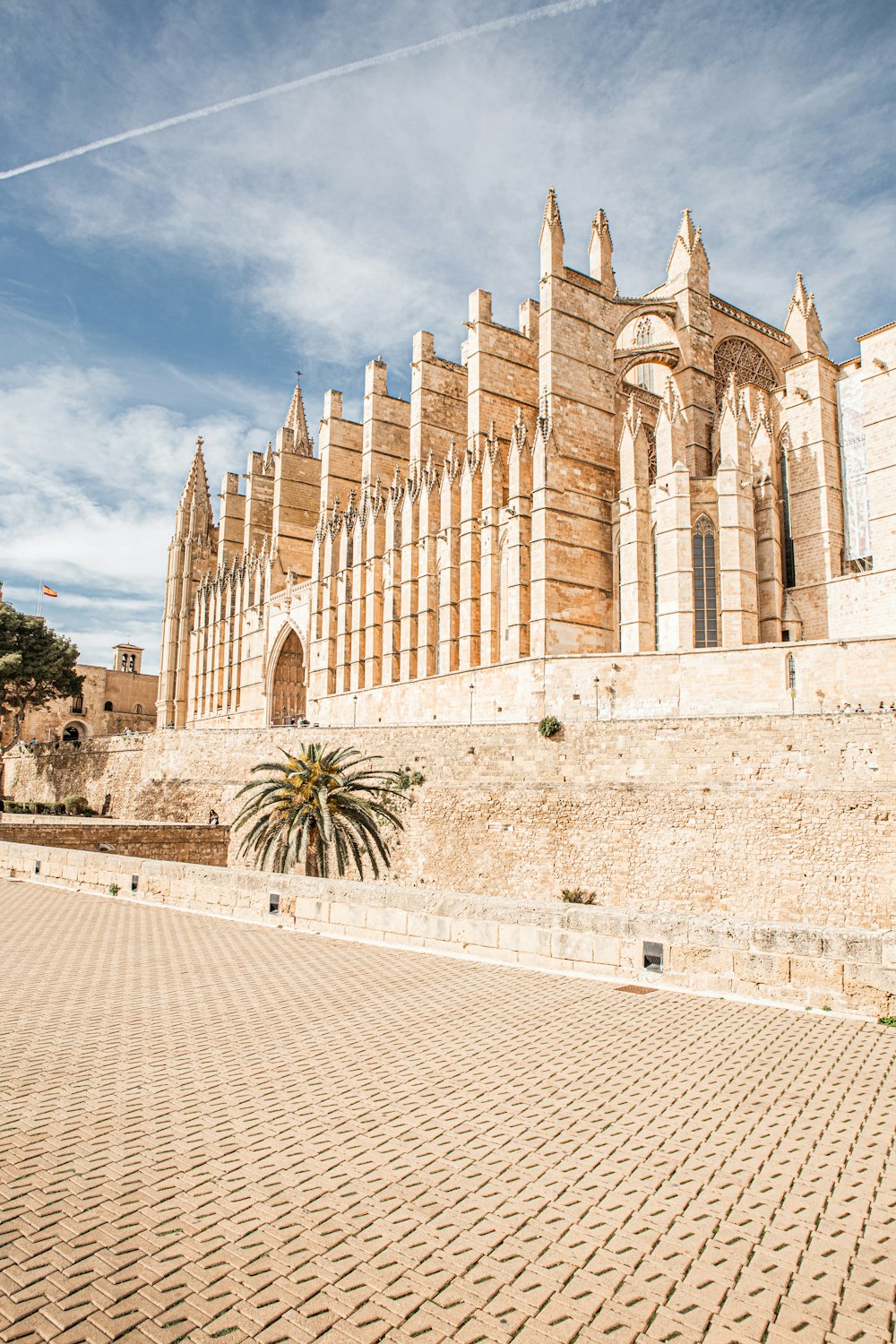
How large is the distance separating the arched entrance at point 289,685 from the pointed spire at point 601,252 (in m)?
18.7

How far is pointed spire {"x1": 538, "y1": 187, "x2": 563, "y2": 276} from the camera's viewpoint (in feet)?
77.0

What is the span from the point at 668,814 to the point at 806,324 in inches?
823

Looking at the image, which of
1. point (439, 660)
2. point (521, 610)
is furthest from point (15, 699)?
point (521, 610)

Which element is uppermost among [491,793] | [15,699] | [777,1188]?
[15,699]

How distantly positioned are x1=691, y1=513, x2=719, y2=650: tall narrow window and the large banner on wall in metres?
3.87

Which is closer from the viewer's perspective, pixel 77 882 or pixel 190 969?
pixel 190 969

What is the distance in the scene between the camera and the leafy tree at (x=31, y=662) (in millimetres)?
33219

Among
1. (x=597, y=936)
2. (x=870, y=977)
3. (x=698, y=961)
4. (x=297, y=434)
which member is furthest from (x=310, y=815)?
(x=297, y=434)

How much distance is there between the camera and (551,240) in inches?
928

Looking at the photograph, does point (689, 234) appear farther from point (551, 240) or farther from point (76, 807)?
point (76, 807)

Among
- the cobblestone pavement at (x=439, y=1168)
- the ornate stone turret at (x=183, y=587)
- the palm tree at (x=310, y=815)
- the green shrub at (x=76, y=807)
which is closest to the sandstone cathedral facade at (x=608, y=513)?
the palm tree at (x=310, y=815)

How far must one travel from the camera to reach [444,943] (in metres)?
7.96

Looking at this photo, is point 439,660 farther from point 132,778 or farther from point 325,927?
point 325,927

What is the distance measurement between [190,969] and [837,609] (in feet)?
60.5
